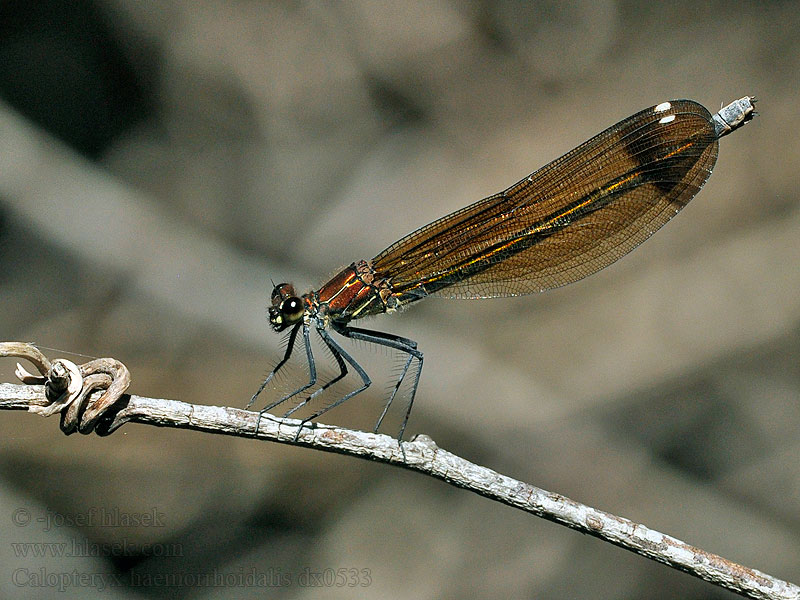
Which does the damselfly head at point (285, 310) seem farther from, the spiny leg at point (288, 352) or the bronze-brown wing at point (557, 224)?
the bronze-brown wing at point (557, 224)

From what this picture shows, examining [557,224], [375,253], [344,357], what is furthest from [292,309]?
[375,253]

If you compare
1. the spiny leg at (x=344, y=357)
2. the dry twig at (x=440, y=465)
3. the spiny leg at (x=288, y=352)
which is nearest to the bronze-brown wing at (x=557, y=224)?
the spiny leg at (x=344, y=357)

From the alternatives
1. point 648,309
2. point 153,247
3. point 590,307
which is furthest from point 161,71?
point 648,309

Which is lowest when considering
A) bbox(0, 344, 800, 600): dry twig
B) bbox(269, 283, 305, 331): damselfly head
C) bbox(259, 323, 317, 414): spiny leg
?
bbox(0, 344, 800, 600): dry twig

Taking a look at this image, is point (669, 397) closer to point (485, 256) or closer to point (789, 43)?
point (485, 256)

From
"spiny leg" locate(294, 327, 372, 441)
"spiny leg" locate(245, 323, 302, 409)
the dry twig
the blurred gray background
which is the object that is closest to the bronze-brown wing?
"spiny leg" locate(294, 327, 372, 441)

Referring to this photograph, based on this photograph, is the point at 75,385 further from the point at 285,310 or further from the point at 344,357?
the point at 344,357

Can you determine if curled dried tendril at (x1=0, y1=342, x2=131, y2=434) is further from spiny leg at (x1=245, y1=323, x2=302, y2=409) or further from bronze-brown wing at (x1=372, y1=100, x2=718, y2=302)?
bronze-brown wing at (x1=372, y1=100, x2=718, y2=302)
